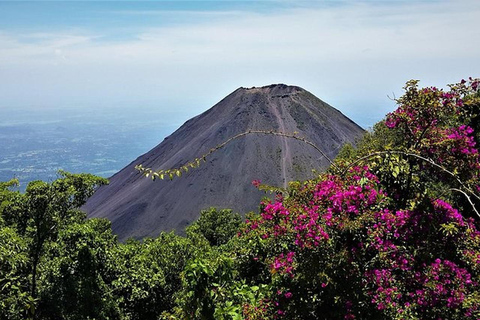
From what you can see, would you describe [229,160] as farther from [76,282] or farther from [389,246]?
[389,246]

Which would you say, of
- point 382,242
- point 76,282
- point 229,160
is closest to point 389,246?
point 382,242

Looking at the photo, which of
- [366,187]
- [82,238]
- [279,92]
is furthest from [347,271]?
[279,92]

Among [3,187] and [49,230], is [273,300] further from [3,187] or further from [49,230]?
[3,187]

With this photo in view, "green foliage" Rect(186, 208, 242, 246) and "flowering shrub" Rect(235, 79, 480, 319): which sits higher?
"flowering shrub" Rect(235, 79, 480, 319)

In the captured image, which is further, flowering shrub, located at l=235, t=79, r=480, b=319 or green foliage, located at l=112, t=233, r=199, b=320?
green foliage, located at l=112, t=233, r=199, b=320

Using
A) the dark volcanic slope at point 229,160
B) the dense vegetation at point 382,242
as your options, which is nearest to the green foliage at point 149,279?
the dense vegetation at point 382,242

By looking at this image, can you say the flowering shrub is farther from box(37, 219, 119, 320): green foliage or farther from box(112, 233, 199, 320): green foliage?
box(37, 219, 119, 320): green foliage

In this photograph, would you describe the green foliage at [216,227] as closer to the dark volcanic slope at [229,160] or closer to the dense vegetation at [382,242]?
the dense vegetation at [382,242]

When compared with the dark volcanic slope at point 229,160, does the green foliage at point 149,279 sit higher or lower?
lower

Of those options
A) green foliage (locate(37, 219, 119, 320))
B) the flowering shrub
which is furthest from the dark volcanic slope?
the flowering shrub

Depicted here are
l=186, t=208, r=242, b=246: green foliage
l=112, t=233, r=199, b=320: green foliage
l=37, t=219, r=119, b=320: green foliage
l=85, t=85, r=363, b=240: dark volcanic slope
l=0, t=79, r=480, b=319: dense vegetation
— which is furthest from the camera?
l=85, t=85, r=363, b=240: dark volcanic slope
